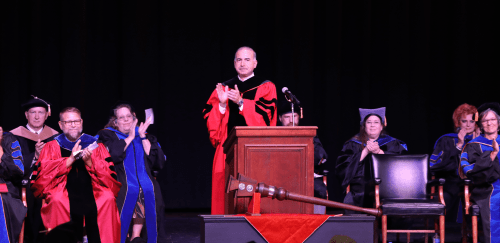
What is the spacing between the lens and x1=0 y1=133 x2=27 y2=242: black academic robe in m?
4.27

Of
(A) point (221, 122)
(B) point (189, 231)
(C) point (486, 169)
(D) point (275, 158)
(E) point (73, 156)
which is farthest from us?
(B) point (189, 231)

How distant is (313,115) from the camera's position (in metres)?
7.46

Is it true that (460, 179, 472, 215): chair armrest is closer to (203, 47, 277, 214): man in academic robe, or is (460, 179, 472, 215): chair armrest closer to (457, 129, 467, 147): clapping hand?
(457, 129, 467, 147): clapping hand

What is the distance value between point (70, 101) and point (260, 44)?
8.99 ft

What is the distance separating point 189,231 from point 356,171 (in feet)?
6.27

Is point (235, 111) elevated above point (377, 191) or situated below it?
above

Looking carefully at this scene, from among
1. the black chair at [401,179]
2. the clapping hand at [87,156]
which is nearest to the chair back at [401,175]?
the black chair at [401,179]

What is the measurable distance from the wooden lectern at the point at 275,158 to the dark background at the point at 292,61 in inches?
177

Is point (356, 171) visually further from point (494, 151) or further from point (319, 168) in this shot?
point (494, 151)

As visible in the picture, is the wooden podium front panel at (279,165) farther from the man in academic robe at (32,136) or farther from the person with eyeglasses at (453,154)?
the person with eyeglasses at (453,154)

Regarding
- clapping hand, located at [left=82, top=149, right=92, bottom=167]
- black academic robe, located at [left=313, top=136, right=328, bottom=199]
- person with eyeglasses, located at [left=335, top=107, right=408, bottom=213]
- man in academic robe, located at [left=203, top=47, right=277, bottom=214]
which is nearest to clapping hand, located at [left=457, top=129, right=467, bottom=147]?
person with eyeglasses, located at [left=335, top=107, right=408, bottom=213]

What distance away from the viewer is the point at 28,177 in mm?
5160

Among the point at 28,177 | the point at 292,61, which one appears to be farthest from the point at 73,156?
the point at 292,61

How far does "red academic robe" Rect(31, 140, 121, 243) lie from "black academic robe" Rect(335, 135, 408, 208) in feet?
7.64
